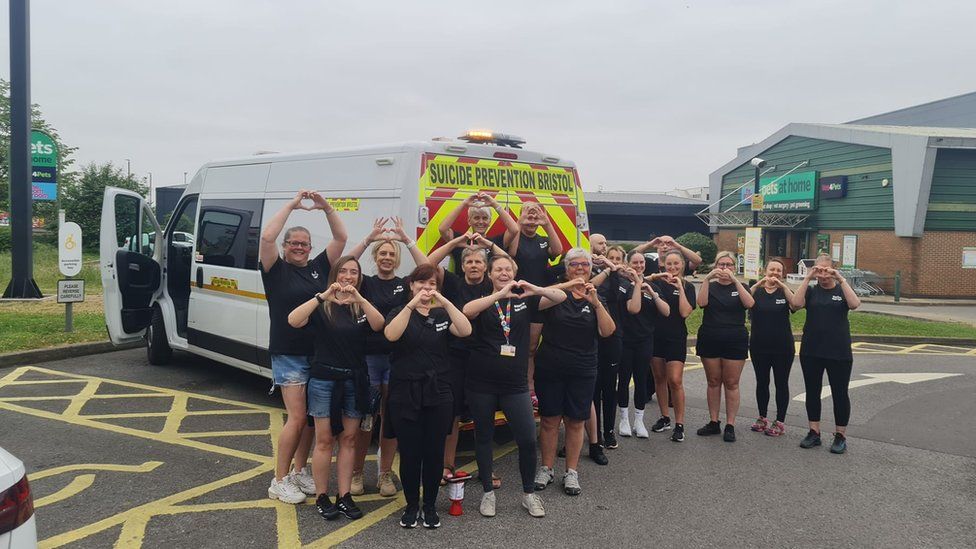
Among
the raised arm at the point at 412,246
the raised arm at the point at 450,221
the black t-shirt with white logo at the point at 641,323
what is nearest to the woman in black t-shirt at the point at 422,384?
the raised arm at the point at 412,246

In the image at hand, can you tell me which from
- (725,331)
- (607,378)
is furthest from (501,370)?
(725,331)

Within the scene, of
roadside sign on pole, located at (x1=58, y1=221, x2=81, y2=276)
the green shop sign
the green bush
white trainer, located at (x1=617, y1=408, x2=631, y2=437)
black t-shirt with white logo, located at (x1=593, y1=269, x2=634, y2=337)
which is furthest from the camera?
the green bush

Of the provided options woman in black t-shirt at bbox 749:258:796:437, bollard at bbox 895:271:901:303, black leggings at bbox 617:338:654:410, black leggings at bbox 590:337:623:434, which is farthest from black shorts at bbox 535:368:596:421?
bollard at bbox 895:271:901:303

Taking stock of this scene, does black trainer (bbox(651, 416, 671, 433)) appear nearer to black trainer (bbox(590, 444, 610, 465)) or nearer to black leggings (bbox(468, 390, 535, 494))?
black trainer (bbox(590, 444, 610, 465))

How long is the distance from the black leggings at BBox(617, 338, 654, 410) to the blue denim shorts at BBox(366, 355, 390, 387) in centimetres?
233

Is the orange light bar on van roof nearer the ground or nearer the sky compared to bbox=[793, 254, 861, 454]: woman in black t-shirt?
nearer the sky

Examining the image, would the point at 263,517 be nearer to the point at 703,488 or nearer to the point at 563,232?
the point at 703,488

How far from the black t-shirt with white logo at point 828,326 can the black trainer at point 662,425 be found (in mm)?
1417

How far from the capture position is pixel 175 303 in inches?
323

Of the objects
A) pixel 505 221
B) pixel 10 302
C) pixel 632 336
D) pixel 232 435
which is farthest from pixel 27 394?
pixel 10 302

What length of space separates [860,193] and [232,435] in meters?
24.4

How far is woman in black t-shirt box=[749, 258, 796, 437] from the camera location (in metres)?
6.23

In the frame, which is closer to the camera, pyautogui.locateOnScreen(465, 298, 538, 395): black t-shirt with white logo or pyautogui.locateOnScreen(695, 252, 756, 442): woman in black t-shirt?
pyautogui.locateOnScreen(465, 298, 538, 395): black t-shirt with white logo

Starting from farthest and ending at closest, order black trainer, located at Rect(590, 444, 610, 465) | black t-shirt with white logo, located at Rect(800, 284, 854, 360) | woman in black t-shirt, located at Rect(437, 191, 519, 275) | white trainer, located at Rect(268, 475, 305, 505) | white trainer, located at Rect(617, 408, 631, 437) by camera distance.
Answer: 1. white trainer, located at Rect(617, 408, 631, 437)
2. black t-shirt with white logo, located at Rect(800, 284, 854, 360)
3. black trainer, located at Rect(590, 444, 610, 465)
4. woman in black t-shirt, located at Rect(437, 191, 519, 275)
5. white trainer, located at Rect(268, 475, 305, 505)
